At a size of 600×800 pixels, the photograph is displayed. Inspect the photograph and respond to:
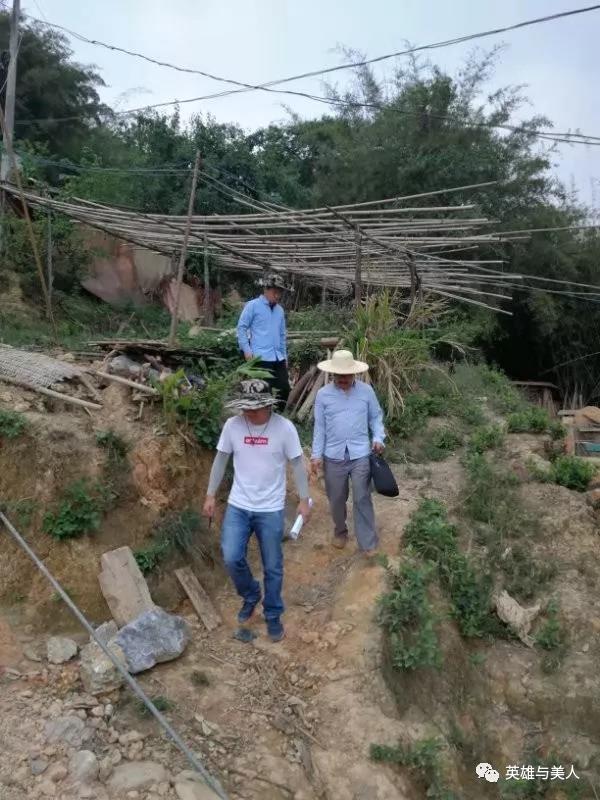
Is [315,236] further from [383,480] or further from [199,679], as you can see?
→ [199,679]

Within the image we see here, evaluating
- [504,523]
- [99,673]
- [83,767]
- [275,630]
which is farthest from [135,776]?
[504,523]

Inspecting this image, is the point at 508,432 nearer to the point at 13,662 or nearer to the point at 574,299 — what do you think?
the point at 13,662

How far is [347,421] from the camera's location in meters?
4.86

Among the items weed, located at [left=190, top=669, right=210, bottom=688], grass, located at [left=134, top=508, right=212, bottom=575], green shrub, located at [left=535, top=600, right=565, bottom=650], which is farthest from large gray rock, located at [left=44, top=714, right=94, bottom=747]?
green shrub, located at [left=535, top=600, right=565, bottom=650]

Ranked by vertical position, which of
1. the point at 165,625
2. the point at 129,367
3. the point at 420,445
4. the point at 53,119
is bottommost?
the point at 165,625

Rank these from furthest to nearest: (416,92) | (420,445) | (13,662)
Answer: (416,92)
(420,445)
(13,662)

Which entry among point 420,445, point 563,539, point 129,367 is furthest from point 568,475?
point 129,367

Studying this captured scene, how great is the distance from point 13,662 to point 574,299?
15.1m

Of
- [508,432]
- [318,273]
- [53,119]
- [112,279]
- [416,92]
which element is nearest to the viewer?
[508,432]

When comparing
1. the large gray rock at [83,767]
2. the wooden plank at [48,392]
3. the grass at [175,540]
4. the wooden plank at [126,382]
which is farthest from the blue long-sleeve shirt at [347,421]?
the large gray rock at [83,767]

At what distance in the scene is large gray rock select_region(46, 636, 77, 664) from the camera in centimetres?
398

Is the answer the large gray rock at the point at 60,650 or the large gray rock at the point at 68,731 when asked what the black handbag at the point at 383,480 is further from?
the large gray rock at the point at 68,731

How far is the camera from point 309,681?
4230 millimetres
